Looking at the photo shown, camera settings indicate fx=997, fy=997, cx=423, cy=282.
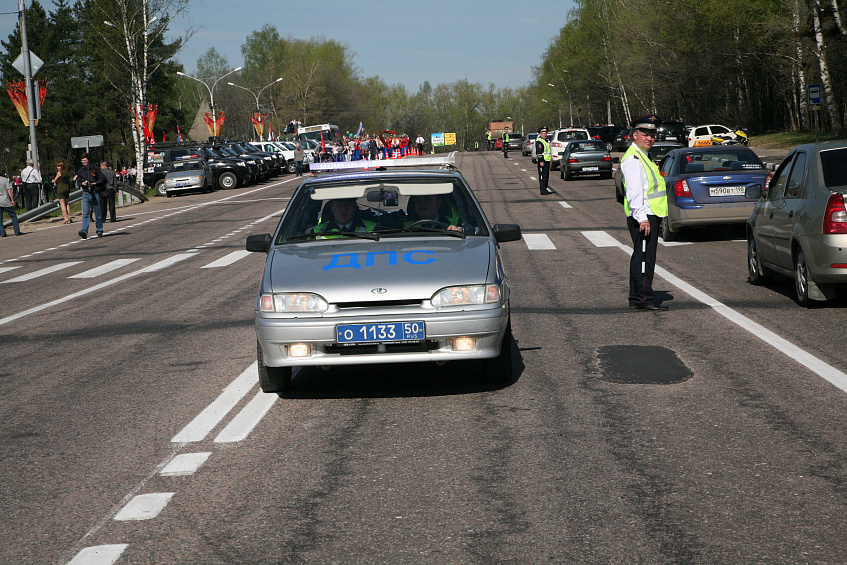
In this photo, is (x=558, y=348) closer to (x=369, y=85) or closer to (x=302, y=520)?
(x=302, y=520)

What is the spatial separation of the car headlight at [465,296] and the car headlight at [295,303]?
2.34 ft

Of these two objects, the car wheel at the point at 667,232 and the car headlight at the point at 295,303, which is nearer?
the car headlight at the point at 295,303

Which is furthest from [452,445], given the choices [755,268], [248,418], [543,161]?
[543,161]

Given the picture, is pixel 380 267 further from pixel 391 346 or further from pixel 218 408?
pixel 218 408

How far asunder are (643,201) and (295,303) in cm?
450

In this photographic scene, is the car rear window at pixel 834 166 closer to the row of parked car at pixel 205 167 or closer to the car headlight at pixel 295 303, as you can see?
the car headlight at pixel 295 303

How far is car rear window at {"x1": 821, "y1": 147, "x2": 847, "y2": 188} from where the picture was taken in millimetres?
9430

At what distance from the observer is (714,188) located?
51.8 feet

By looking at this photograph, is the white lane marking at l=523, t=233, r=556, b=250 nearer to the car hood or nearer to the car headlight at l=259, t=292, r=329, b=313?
the car hood

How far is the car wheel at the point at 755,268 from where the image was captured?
11102 millimetres

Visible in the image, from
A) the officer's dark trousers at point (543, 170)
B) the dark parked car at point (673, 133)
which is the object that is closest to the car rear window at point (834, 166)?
the officer's dark trousers at point (543, 170)

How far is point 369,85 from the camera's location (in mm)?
154125

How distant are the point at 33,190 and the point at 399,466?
34.1 metres

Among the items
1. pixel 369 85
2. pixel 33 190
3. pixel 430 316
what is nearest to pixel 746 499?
pixel 430 316
